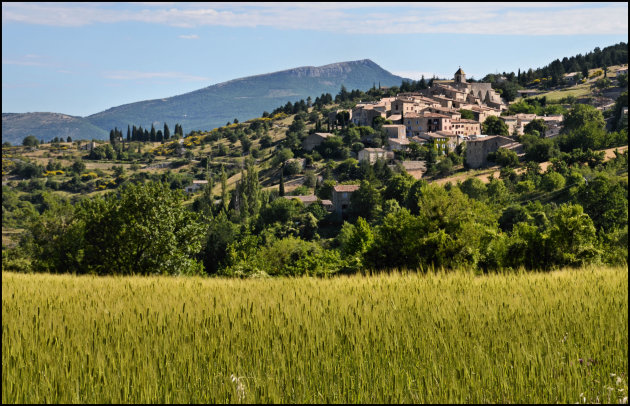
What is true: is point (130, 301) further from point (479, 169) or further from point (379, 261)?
point (479, 169)

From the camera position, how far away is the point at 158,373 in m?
3.75

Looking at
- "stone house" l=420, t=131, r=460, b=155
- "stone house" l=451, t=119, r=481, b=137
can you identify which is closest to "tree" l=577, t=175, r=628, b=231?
"stone house" l=420, t=131, r=460, b=155

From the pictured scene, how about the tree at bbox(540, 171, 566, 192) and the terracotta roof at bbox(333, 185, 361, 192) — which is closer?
the tree at bbox(540, 171, 566, 192)

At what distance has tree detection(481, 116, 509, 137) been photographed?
338 ft

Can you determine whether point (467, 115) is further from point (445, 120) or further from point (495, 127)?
point (495, 127)

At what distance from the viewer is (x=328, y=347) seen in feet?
13.6

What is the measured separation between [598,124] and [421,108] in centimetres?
3906

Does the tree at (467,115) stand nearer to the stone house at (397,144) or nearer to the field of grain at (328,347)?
the stone house at (397,144)

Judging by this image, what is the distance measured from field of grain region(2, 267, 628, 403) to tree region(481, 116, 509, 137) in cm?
10334

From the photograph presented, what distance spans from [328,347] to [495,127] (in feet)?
352

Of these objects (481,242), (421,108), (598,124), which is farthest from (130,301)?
(421,108)

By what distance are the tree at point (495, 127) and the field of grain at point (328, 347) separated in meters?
103

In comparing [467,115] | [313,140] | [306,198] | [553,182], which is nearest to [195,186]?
[313,140]

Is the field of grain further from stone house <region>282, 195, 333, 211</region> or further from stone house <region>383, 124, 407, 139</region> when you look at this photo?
stone house <region>383, 124, 407, 139</region>
